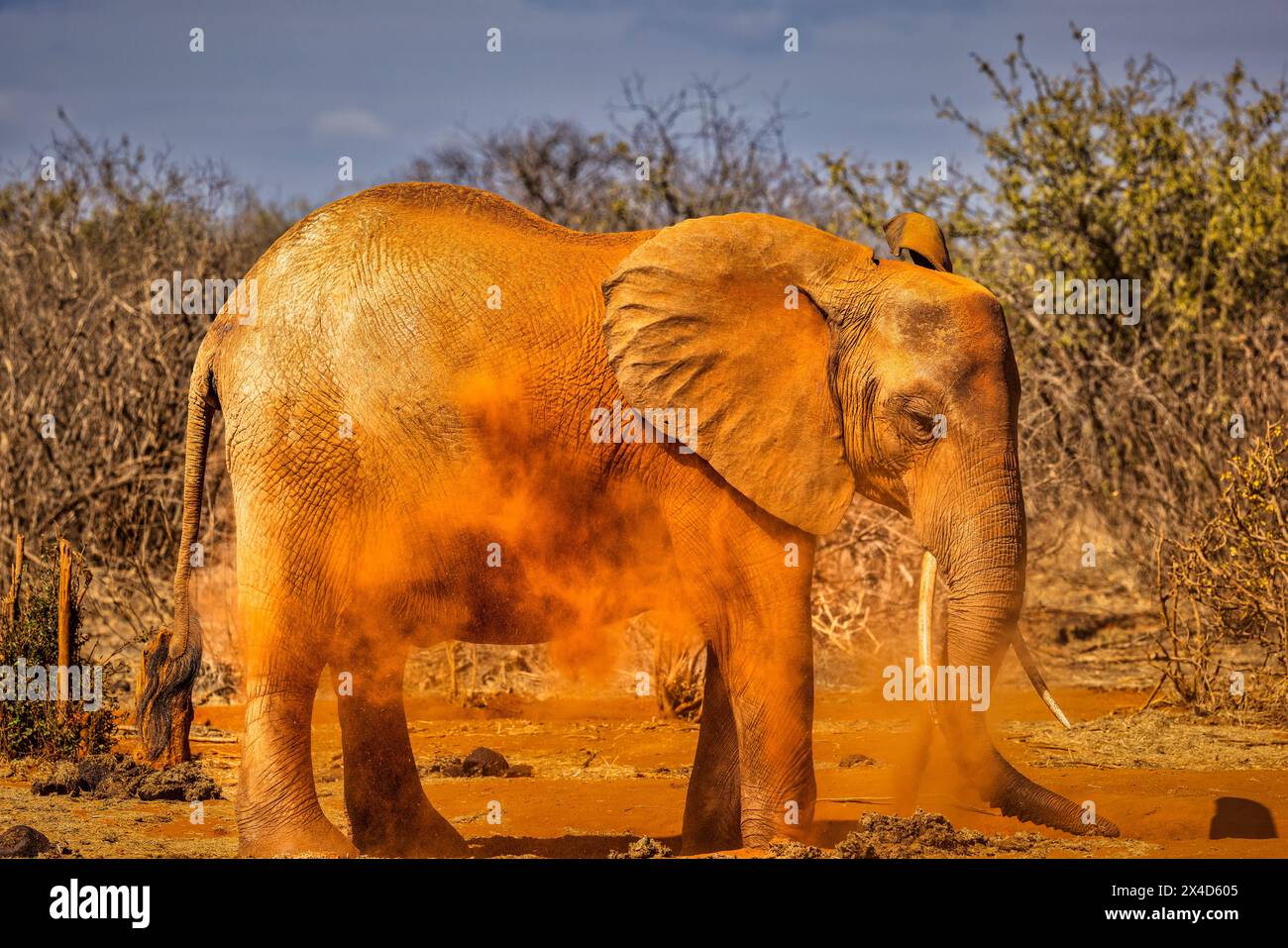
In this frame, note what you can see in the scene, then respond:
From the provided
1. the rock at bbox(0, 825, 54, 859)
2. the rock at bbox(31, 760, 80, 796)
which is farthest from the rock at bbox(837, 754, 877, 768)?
the rock at bbox(0, 825, 54, 859)

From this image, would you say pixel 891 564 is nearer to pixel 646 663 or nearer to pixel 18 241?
pixel 646 663

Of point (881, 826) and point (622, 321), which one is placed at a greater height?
point (622, 321)

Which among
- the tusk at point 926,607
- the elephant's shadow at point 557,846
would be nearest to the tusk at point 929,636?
the tusk at point 926,607

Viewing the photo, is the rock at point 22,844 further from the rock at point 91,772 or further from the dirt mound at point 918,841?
the dirt mound at point 918,841

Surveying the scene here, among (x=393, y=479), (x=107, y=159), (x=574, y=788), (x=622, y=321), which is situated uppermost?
(x=107, y=159)

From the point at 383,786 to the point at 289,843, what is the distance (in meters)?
0.81

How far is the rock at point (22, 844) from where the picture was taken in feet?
22.5

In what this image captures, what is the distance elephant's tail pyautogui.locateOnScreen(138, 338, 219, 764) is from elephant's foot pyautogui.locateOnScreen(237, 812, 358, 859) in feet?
3.02

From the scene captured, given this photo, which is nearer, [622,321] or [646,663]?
[622,321]

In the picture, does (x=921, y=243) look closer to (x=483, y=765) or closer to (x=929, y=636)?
(x=929, y=636)

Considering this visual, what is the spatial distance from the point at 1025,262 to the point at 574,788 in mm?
8265

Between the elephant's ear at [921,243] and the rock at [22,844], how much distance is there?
4806 mm

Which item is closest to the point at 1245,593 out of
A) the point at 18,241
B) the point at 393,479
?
the point at 393,479

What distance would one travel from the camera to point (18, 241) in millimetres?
14984
